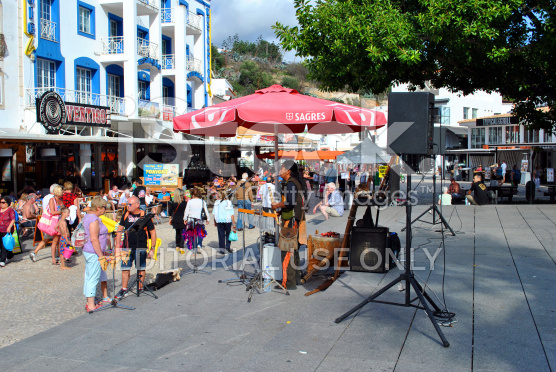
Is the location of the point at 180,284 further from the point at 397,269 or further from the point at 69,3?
the point at 69,3

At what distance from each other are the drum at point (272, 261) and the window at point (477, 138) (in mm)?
39188

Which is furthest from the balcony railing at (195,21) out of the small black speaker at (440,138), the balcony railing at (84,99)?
the small black speaker at (440,138)

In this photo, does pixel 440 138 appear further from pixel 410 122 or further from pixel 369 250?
pixel 410 122

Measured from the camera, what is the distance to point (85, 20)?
2211 cm

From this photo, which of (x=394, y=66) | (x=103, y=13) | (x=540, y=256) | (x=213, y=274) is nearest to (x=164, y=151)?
(x=103, y=13)

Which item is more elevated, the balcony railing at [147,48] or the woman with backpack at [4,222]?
the balcony railing at [147,48]

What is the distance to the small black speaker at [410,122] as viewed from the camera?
4.94 m

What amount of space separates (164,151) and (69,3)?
9.42 meters

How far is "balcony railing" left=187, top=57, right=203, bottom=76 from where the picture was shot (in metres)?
31.0

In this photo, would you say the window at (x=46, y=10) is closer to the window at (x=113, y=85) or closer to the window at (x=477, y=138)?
the window at (x=113, y=85)

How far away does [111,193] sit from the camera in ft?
55.0

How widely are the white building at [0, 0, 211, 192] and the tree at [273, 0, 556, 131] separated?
29.4 feet

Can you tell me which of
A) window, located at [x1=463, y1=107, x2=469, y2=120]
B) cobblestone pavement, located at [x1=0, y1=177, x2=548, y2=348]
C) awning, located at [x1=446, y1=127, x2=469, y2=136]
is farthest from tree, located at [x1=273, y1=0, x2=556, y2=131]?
window, located at [x1=463, y1=107, x2=469, y2=120]

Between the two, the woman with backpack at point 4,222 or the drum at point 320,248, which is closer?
the drum at point 320,248
